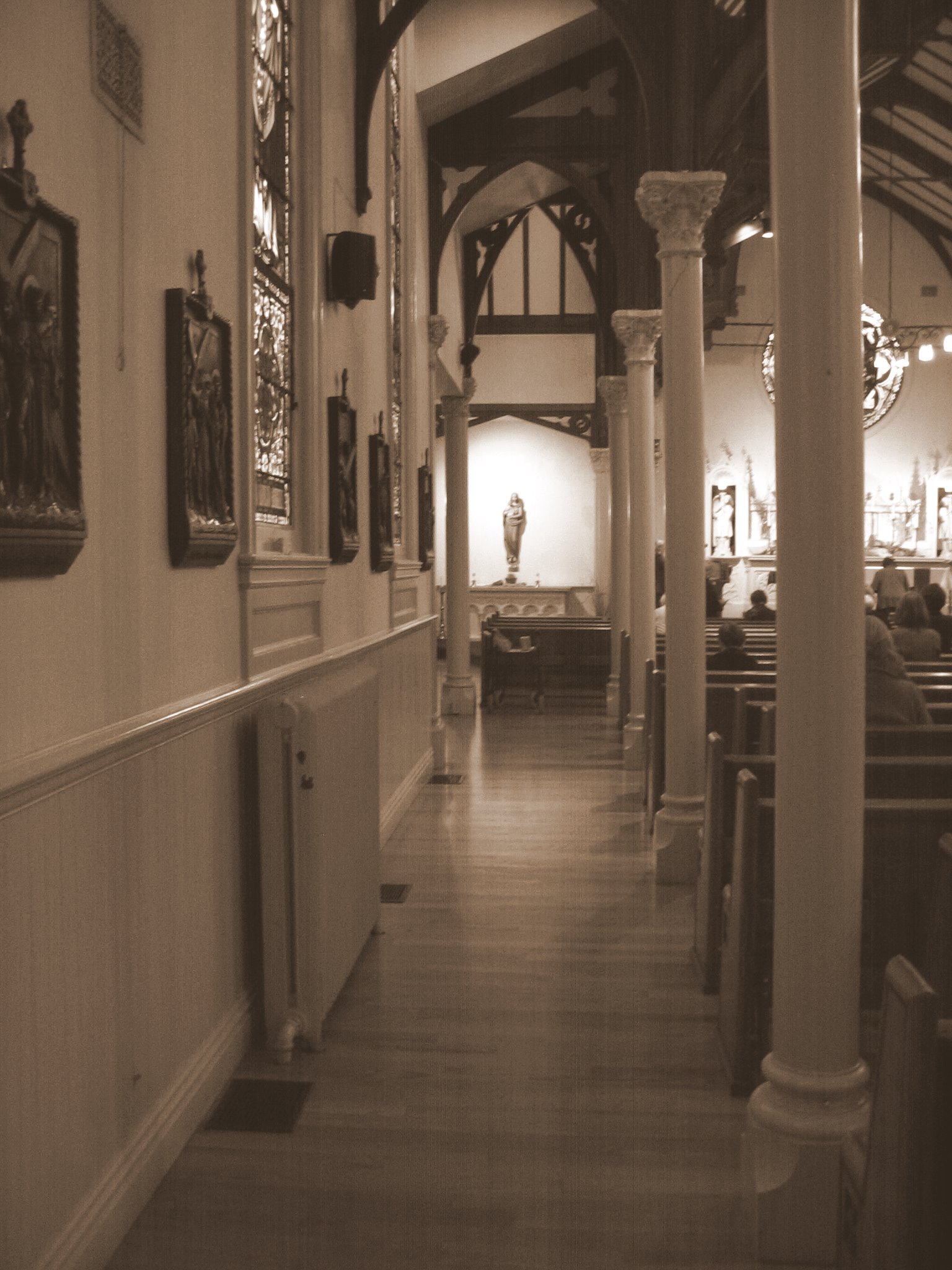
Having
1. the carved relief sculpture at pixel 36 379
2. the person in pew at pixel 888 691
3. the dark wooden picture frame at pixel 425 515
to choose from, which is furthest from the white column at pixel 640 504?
the carved relief sculpture at pixel 36 379

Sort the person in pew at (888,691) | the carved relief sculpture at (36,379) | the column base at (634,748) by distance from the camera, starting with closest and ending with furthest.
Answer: the carved relief sculpture at (36,379), the person in pew at (888,691), the column base at (634,748)

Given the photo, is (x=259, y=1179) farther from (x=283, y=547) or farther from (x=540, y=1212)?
(x=283, y=547)

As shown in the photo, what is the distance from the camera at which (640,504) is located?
10.0 m

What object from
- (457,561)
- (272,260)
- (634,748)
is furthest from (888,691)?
(457,561)

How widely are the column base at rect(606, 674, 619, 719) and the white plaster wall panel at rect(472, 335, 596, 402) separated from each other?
9558mm

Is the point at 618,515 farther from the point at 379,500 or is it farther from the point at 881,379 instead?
the point at 881,379

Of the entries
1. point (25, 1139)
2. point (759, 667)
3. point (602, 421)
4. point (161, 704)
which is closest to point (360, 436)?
point (759, 667)

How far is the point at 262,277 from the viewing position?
458cm

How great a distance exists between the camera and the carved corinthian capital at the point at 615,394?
518 inches

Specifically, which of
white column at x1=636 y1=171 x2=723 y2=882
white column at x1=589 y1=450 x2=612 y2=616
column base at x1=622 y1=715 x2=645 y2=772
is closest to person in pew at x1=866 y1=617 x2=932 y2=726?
white column at x1=636 y1=171 x2=723 y2=882

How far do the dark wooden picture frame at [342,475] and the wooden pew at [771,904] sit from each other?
2360mm

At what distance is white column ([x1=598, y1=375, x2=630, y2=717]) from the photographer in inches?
491

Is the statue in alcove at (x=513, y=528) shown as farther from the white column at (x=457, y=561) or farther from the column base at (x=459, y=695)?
the column base at (x=459, y=695)

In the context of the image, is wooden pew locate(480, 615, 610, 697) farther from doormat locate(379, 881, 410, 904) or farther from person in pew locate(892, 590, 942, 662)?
doormat locate(379, 881, 410, 904)
